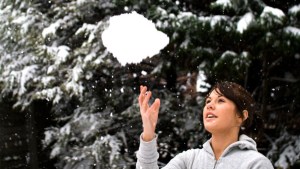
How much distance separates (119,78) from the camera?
284 inches

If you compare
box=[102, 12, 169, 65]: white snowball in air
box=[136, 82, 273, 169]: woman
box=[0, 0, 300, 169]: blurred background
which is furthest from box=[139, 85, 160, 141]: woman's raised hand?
box=[0, 0, 300, 169]: blurred background

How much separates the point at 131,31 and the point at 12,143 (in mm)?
7530

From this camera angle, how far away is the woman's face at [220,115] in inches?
76.6

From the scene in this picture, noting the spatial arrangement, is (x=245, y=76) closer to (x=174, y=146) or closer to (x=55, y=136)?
(x=174, y=146)

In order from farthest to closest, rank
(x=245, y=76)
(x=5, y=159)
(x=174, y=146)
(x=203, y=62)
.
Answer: (x=5, y=159), (x=174, y=146), (x=245, y=76), (x=203, y=62)

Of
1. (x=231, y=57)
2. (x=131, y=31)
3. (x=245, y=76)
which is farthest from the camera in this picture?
(x=245, y=76)

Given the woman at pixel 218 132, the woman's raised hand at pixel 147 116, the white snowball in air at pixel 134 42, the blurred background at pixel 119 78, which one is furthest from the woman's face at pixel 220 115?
the blurred background at pixel 119 78

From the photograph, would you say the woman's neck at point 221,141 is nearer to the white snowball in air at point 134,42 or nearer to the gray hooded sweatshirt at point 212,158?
the gray hooded sweatshirt at point 212,158

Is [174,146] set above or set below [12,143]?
above

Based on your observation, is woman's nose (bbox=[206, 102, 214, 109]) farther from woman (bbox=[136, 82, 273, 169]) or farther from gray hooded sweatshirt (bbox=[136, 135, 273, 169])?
gray hooded sweatshirt (bbox=[136, 135, 273, 169])

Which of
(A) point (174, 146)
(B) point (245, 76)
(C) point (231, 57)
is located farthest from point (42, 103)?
(C) point (231, 57)

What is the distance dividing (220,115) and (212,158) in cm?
21

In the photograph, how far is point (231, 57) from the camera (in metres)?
5.02

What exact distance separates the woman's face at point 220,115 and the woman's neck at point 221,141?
0.03m
